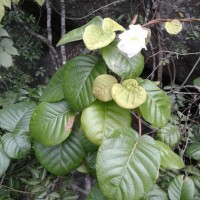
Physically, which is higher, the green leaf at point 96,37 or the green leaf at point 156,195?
the green leaf at point 96,37

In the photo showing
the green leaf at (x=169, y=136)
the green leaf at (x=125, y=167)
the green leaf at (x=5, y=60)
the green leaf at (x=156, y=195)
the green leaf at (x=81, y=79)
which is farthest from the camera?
the green leaf at (x=5, y=60)

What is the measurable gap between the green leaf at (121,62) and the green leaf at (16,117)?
0.39 meters

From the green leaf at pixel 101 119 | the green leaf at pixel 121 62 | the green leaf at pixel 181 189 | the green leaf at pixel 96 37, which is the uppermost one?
the green leaf at pixel 96 37

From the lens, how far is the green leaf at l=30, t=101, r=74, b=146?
0.89 metres

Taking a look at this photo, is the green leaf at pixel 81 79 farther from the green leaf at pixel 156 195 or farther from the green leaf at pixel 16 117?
the green leaf at pixel 156 195

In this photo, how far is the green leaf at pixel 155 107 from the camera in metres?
0.85

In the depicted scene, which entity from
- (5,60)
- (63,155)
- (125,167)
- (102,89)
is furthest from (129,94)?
(5,60)

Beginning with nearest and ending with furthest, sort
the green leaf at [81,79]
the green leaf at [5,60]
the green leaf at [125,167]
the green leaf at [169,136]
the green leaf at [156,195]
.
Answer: the green leaf at [125,167]
the green leaf at [81,79]
the green leaf at [156,195]
the green leaf at [169,136]
the green leaf at [5,60]

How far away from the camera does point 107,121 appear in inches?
33.0

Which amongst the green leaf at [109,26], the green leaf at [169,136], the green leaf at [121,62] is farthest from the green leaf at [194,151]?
the green leaf at [109,26]

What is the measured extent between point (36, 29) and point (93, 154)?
1.29 metres

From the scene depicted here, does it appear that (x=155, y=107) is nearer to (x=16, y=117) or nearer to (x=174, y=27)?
(x=174, y=27)

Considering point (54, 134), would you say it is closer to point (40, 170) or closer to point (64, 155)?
point (64, 155)

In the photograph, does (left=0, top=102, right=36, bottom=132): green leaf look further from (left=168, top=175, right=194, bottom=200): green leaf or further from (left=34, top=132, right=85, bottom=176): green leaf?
(left=168, top=175, right=194, bottom=200): green leaf
